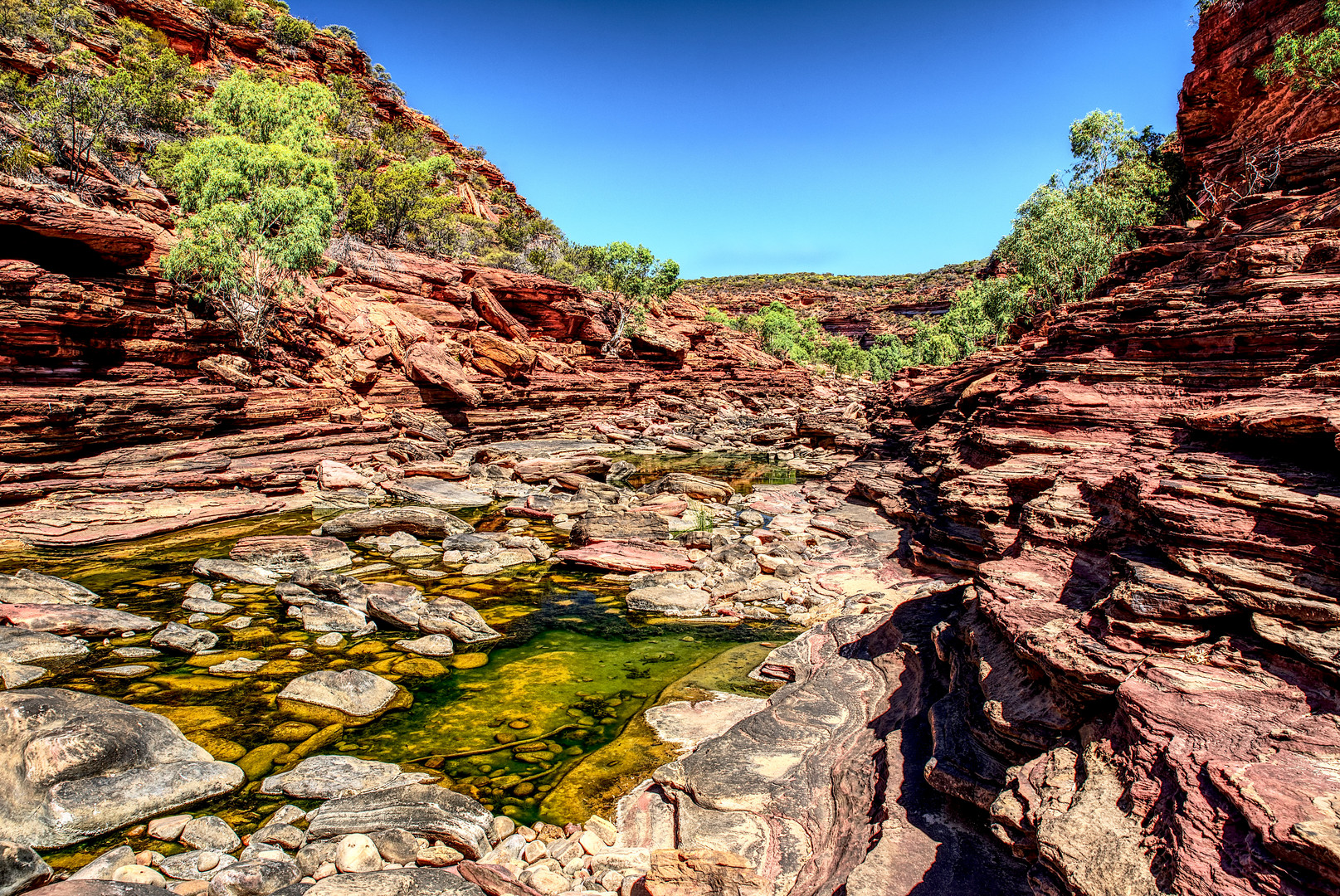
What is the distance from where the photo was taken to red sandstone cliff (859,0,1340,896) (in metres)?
3.44

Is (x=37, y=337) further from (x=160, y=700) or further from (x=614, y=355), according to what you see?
(x=614, y=355)

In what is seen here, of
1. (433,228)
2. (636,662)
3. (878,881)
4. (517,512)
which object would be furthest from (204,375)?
(433,228)

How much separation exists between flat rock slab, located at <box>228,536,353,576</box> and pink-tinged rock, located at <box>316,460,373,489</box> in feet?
18.8

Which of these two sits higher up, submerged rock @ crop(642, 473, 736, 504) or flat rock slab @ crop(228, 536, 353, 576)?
flat rock slab @ crop(228, 536, 353, 576)

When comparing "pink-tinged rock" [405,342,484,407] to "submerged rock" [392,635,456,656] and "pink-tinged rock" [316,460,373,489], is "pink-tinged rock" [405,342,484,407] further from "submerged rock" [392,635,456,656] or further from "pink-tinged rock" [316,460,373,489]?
"submerged rock" [392,635,456,656]

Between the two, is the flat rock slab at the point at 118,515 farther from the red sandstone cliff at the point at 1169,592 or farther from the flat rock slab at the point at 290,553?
the red sandstone cliff at the point at 1169,592

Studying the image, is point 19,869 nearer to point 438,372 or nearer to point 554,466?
point 554,466

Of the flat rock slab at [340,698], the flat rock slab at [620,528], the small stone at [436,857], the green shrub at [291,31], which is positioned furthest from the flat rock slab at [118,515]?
the green shrub at [291,31]

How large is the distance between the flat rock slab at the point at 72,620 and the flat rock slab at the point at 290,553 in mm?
2783

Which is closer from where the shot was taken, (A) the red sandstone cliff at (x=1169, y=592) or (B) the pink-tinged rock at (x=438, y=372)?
(A) the red sandstone cliff at (x=1169, y=592)

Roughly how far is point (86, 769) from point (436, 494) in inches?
570

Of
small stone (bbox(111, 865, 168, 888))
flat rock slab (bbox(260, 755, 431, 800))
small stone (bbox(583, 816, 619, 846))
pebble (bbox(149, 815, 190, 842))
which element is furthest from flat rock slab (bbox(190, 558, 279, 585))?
small stone (bbox(583, 816, 619, 846))

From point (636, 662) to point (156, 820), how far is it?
591 cm

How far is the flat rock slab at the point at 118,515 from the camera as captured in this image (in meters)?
13.0
